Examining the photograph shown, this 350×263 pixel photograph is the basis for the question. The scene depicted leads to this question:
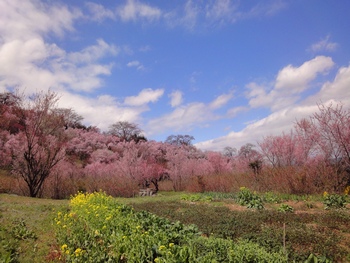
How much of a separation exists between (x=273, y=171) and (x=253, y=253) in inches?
511

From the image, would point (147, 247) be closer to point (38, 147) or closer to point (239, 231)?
point (239, 231)

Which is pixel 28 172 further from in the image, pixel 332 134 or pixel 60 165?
pixel 332 134

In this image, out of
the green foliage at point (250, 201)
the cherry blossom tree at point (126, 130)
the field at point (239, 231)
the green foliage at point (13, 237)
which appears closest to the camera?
the field at point (239, 231)

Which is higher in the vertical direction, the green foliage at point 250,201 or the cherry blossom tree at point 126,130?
the cherry blossom tree at point 126,130

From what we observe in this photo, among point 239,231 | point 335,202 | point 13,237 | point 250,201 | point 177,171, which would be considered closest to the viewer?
point 13,237

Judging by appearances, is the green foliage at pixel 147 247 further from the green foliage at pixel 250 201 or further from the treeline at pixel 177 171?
the treeline at pixel 177 171

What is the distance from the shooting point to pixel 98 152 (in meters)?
37.9

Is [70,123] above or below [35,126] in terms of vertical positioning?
above

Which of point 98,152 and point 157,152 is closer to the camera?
point 98,152

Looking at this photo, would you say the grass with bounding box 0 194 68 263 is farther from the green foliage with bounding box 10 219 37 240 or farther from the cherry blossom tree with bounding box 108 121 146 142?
the cherry blossom tree with bounding box 108 121 146 142

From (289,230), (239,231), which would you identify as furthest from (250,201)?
(239,231)

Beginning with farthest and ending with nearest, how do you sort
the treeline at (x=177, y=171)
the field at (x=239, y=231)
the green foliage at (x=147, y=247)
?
the treeline at (x=177, y=171) < the field at (x=239, y=231) < the green foliage at (x=147, y=247)

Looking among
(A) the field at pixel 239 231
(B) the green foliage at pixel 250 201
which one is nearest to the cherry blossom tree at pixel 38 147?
(A) the field at pixel 239 231

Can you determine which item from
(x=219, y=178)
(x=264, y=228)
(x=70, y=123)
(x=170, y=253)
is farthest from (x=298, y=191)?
(x=70, y=123)
